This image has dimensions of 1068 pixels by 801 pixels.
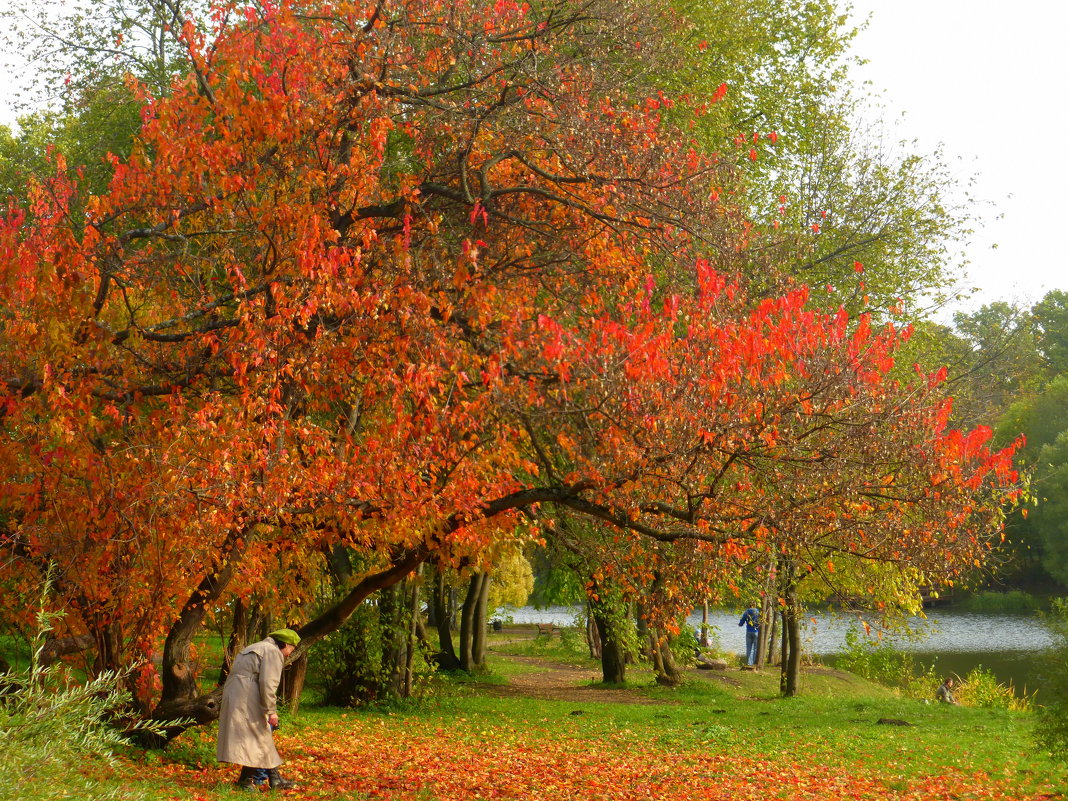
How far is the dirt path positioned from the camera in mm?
21016

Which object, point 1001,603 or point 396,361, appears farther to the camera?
point 1001,603

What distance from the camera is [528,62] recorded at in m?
11.3

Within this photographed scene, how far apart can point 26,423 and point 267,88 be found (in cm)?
425

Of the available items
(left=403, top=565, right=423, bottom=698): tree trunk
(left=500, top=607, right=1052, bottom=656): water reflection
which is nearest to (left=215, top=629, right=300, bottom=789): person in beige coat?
(left=403, top=565, right=423, bottom=698): tree trunk

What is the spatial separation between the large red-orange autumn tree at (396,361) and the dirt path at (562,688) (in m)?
10.5

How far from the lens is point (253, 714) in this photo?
9453 millimetres

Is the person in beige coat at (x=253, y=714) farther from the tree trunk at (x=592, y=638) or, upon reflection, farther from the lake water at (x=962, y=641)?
the tree trunk at (x=592, y=638)

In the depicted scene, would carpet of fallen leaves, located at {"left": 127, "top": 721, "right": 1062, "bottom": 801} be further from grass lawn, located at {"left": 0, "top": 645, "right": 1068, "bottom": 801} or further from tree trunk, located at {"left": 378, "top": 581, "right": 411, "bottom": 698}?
tree trunk, located at {"left": 378, "top": 581, "right": 411, "bottom": 698}

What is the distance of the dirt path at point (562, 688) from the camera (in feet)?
68.9

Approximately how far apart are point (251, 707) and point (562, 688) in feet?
47.2

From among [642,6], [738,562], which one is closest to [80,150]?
[642,6]

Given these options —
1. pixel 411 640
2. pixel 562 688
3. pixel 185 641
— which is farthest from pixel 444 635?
pixel 185 641

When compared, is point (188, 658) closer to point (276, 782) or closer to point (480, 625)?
point (276, 782)

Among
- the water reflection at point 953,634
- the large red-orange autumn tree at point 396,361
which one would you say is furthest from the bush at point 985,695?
the large red-orange autumn tree at point 396,361
